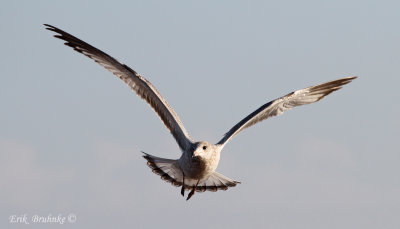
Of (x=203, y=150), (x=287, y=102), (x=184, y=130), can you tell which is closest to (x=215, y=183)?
(x=184, y=130)

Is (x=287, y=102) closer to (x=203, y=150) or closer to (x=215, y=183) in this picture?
(x=215, y=183)

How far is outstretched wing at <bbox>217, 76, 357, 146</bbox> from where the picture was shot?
15570 millimetres

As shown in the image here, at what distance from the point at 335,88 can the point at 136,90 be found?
17.6ft

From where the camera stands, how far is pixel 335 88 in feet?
58.1

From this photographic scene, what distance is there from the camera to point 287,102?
17000mm

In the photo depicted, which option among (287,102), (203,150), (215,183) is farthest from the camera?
(287,102)

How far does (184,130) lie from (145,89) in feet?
4.16

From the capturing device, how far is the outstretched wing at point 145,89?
15.3 m

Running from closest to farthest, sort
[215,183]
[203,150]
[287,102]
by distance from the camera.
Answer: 1. [203,150]
2. [215,183]
3. [287,102]

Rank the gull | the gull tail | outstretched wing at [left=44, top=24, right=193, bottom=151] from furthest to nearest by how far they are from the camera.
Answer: the gull tail < outstretched wing at [left=44, top=24, right=193, bottom=151] < the gull

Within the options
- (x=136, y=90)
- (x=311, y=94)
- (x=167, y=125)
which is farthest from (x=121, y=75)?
(x=311, y=94)

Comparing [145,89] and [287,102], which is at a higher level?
[145,89]

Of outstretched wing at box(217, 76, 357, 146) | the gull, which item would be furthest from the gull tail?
outstretched wing at box(217, 76, 357, 146)

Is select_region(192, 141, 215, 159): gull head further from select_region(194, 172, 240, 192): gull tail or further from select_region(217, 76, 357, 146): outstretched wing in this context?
select_region(194, 172, 240, 192): gull tail
